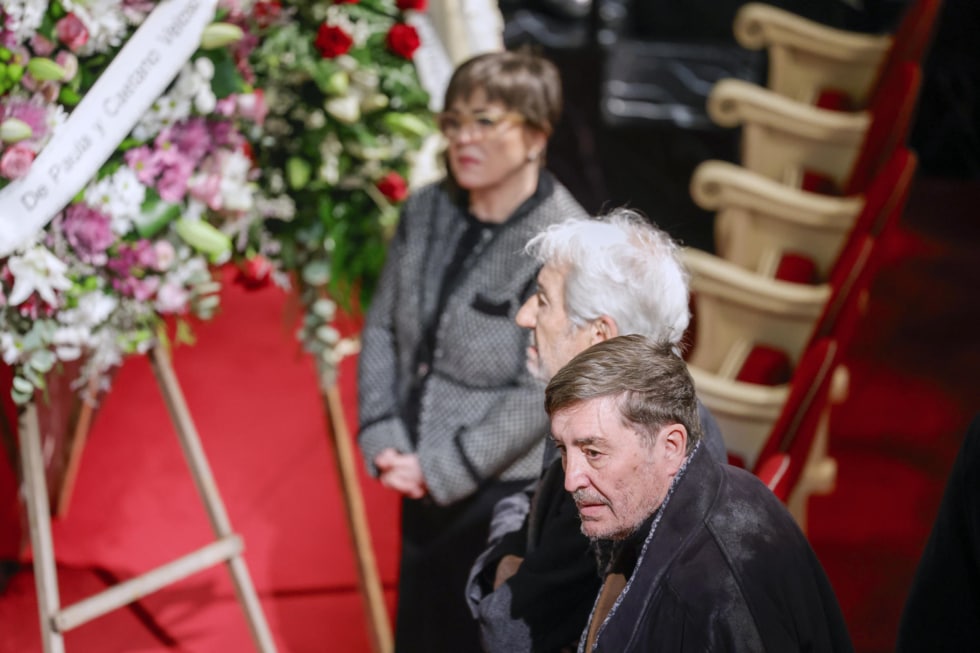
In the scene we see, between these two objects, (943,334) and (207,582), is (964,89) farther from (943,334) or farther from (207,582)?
(207,582)

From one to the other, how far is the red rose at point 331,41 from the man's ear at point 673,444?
1369mm

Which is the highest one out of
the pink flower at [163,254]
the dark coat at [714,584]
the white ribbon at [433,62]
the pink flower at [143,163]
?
the pink flower at [143,163]

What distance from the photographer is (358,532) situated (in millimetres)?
2584

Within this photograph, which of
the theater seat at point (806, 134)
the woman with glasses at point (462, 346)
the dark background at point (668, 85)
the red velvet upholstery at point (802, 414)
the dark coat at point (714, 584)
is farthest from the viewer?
the dark background at point (668, 85)

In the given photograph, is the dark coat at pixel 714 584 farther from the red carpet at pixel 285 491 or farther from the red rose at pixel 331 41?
the red carpet at pixel 285 491

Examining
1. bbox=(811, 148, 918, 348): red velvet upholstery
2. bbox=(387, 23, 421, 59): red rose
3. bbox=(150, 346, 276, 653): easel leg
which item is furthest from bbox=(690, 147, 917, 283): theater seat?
bbox=(150, 346, 276, 653): easel leg

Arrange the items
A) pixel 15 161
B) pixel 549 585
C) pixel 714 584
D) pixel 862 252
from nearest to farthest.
Answer: pixel 714 584 → pixel 549 585 → pixel 15 161 → pixel 862 252

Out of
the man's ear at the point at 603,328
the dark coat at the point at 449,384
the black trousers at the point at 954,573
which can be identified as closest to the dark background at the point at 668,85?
the dark coat at the point at 449,384

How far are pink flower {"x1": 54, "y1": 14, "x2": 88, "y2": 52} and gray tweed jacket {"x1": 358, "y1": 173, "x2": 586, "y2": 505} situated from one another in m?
0.67

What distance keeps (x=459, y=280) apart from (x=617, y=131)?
312cm

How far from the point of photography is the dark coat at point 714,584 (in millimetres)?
1166

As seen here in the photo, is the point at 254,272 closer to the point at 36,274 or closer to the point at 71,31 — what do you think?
the point at 36,274

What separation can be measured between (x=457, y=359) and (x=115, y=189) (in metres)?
0.68

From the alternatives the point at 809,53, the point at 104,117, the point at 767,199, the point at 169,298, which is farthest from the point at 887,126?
the point at 104,117
